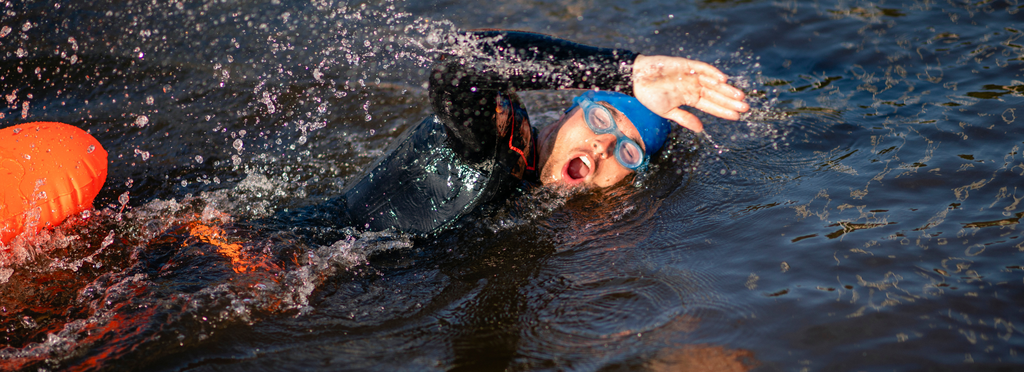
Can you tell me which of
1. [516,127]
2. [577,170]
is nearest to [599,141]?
[577,170]

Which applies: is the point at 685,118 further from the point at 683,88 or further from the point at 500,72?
the point at 500,72

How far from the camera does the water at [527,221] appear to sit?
2332mm

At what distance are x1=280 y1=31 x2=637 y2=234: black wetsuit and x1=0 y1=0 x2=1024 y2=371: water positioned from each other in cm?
18

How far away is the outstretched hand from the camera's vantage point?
253cm

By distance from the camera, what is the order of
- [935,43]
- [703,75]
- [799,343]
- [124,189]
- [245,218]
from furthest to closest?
[935,43]
[124,189]
[245,218]
[703,75]
[799,343]

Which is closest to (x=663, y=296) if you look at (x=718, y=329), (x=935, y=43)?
→ (x=718, y=329)

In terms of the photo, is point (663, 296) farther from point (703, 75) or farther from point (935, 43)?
point (935, 43)

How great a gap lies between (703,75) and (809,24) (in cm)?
460

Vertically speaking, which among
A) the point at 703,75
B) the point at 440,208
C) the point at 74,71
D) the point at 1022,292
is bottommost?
the point at 1022,292

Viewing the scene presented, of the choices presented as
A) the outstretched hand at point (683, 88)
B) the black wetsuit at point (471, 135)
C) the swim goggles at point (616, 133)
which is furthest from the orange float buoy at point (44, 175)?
the outstretched hand at point (683, 88)

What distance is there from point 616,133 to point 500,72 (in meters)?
0.98

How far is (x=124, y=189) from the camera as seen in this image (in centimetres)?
442

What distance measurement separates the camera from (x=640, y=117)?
3797 millimetres

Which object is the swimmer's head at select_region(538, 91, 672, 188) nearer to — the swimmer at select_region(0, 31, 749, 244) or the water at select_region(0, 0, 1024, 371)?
the swimmer at select_region(0, 31, 749, 244)
